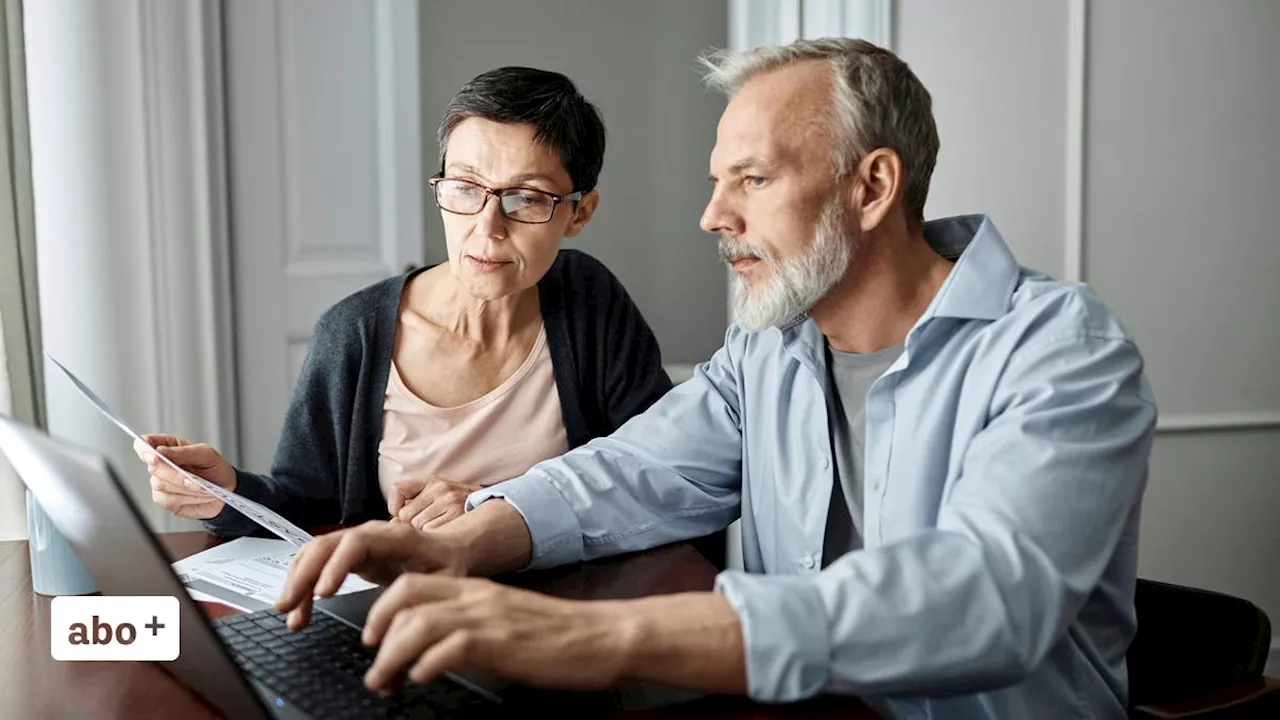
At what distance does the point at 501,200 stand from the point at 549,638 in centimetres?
100

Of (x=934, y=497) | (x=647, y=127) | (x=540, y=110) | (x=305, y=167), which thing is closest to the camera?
(x=934, y=497)

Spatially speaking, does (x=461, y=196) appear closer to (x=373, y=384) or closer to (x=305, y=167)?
(x=373, y=384)

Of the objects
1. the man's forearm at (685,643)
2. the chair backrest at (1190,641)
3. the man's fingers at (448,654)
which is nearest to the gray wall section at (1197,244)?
→ the chair backrest at (1190,641)

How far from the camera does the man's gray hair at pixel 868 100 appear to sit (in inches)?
53.1

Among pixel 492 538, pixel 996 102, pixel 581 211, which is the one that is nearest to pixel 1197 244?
pixel 996 102

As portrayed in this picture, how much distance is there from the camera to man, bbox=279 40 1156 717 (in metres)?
0.79

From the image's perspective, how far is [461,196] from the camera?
→ 5.49 feet

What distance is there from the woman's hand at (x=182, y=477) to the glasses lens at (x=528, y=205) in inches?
20.4

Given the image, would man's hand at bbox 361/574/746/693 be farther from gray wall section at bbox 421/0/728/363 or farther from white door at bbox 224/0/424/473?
gray wall section at bbox 421/0/728/363

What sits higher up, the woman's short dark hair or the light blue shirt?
the woman's short dark hair

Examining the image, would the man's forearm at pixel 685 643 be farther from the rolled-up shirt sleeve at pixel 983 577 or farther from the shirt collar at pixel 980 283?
the shirt collar at pixel 980 283

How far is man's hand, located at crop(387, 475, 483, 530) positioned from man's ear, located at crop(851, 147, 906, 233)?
1.91 ft

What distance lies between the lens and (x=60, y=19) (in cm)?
233

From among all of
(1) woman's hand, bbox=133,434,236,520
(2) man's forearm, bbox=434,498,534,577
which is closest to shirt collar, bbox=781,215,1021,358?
(2) man's forearm, bbox=434,498,534,577
